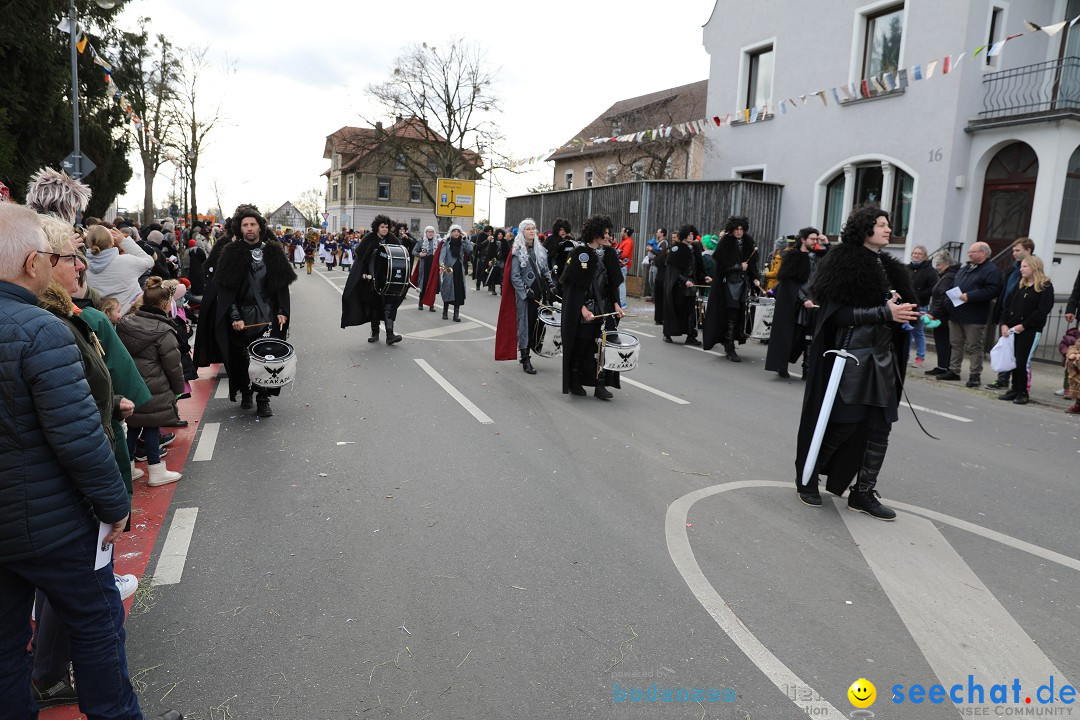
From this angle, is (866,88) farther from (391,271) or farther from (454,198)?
(454,198)

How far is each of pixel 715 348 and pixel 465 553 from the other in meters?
9.31

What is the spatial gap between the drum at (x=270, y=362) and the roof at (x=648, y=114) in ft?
83.4

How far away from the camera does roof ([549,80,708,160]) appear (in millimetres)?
34156

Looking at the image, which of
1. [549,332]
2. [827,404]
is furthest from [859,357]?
[549,332]

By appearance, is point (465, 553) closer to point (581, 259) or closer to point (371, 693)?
point (371, 693)

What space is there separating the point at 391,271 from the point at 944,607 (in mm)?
9223

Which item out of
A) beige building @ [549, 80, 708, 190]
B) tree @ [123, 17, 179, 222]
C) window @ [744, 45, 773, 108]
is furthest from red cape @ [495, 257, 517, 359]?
tree @ [123, 17, 179, 222]

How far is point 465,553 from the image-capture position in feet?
13.8

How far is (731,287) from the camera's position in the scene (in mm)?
11180

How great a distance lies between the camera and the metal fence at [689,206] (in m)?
20.2

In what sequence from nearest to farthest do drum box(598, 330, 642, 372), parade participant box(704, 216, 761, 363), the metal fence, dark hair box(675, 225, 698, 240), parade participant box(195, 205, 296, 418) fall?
parade participant box(195, 205, 296, 418) < drum box(598, 330, 642, 372) < parade participant box(704, 216, 761, 363) < dark hair box(675, 225, 698, 240) < the metal fence

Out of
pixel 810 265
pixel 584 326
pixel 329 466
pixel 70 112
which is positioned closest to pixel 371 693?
pixel 329 466

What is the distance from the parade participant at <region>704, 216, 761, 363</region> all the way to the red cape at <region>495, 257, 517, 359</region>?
125 inches

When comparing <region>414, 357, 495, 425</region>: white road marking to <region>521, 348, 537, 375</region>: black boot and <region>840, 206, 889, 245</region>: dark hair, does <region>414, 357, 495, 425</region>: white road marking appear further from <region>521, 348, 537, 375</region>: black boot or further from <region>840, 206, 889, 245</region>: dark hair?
<region>840, 206, 889, 245</region>: dark hair
